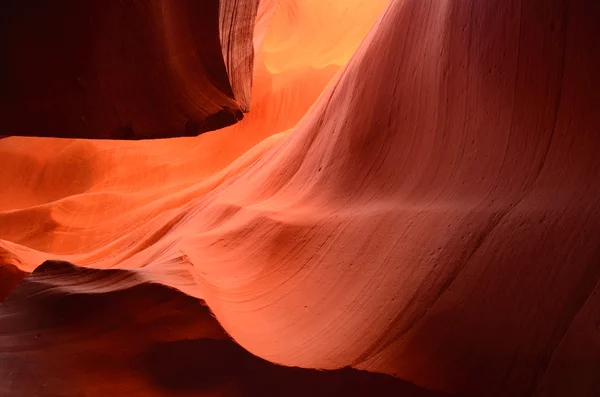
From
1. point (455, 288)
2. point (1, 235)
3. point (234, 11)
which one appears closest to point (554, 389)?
point (455, 288)

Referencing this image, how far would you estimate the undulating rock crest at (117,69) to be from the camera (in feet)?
6.00

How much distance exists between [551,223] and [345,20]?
4.54 metres

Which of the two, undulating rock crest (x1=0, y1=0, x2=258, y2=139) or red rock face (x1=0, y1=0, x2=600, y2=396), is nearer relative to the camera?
red rock face (x1=0, y1=0, x2=600, y2=396)

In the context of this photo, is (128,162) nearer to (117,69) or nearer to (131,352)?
(117,69)

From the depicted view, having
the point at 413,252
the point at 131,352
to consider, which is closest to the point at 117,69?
the point at 131,352

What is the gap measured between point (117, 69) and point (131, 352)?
942mm

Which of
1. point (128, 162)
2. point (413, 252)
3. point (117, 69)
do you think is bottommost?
point (128, 162)

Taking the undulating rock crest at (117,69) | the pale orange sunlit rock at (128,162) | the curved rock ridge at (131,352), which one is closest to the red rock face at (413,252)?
the curved rock ridge at (131,352)

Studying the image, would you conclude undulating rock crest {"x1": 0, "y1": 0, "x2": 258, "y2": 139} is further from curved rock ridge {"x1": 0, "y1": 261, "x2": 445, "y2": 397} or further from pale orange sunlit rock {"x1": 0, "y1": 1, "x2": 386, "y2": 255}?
pale orange sunlit rock {"x1": 0, "y1": 1, "x2": 386, "y2": 255}

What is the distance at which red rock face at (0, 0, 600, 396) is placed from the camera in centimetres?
137

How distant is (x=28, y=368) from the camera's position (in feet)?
5.07

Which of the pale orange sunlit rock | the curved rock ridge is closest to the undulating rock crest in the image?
the curved rock ridge

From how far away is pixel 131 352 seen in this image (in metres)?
1.59

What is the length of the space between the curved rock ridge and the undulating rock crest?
54 cm
